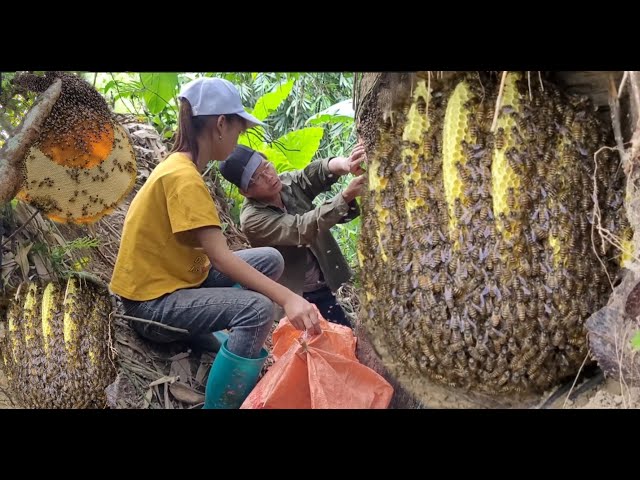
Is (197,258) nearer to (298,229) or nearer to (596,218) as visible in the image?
(298,229)

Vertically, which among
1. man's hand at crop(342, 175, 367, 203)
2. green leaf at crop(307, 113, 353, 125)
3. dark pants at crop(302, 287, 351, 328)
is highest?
green leaf at crop(307, 113, 353, 125)

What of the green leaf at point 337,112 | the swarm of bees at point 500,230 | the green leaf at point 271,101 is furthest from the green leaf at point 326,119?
the swarm of bees at point 500,230

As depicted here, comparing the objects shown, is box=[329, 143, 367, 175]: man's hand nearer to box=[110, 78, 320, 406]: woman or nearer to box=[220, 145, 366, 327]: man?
box=[220, 145, 366, 327]: man

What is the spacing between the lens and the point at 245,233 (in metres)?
2.52

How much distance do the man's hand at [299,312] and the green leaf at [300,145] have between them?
0.50 meters

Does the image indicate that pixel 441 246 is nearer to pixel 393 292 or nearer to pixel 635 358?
pixel 393 292

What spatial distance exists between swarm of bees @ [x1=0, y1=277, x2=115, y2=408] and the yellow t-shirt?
0.54ft

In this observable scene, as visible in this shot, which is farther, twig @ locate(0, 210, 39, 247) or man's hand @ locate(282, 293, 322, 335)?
twig @ locate(0, 210, 39, 247)

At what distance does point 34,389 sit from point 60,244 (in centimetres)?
50

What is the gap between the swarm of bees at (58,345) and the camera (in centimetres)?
240

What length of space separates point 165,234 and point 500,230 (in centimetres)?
106

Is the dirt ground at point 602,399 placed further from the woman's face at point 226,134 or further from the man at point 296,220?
the woman's face at point 226,134

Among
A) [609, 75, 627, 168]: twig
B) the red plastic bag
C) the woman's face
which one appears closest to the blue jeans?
the red plastic bag

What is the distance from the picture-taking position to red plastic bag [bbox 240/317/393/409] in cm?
236
